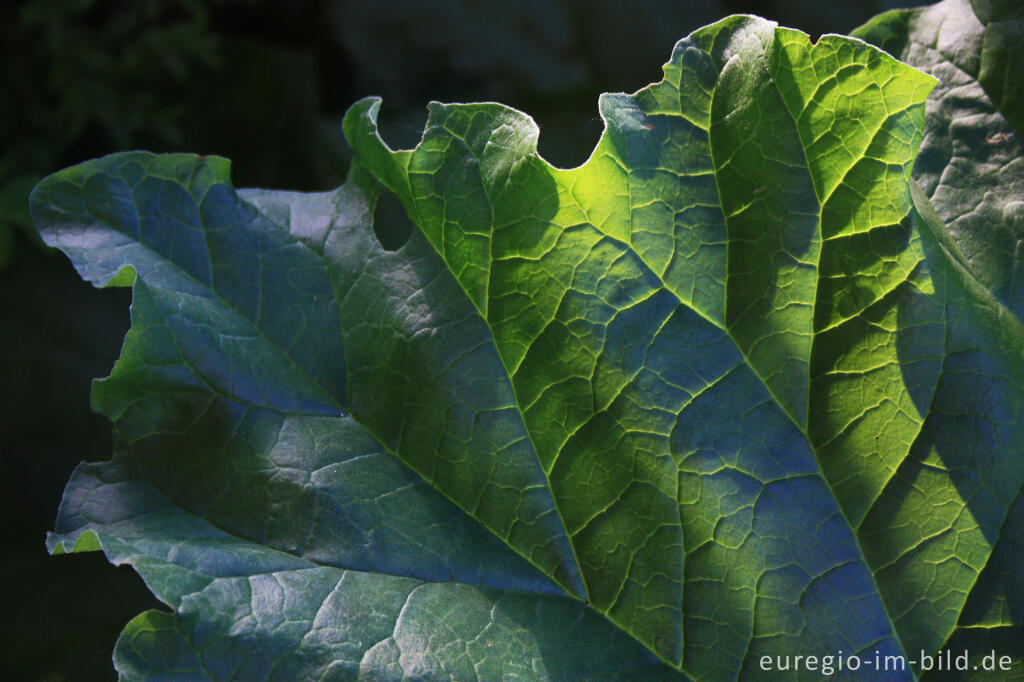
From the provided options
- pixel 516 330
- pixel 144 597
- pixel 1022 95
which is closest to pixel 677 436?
pixel 516 330

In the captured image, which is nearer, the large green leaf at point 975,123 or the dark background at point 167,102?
the large green leaf at point 975,123

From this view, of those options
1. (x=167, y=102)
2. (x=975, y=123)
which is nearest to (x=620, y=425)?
(x=975, y=123)

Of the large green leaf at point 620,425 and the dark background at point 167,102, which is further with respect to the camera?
the dark background at point 167,102

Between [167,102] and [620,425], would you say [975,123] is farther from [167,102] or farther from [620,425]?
[167,102]

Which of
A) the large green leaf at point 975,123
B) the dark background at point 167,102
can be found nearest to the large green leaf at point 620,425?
the large green leaf at point 975,123

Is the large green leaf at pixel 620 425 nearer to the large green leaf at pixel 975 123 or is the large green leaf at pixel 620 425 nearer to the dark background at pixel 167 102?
the large green leaf at pixel 975 123
